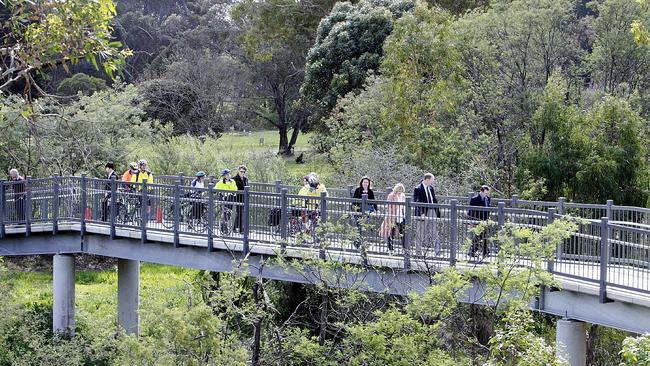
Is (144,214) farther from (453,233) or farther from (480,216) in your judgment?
(480,216)

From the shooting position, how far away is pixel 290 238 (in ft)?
71.6

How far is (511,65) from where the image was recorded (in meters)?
35.6

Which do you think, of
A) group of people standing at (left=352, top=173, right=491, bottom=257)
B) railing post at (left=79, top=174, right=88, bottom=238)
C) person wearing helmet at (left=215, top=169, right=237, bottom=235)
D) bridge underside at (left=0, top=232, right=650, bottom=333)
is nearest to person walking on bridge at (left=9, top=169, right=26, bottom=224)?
bridge underside at (left=0, top=232, right=650, bottom=333)

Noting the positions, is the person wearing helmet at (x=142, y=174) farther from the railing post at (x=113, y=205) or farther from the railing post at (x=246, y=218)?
the railing post at (x=246, y=218)

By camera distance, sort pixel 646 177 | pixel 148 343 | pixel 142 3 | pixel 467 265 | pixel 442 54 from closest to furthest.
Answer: pixel 148 343 → pixel 467 265 → pixel 646 177 → pixel 442 54 → pixel 142 3

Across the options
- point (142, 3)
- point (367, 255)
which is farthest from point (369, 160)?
point (142, 3)

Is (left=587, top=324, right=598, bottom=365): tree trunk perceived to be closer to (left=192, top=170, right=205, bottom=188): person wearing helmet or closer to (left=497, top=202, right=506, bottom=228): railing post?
(left=497, top=202, right=506, bottom=228): railing post

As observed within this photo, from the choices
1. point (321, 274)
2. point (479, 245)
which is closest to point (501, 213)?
point (479, 245)

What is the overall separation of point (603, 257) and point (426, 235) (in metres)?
3.67

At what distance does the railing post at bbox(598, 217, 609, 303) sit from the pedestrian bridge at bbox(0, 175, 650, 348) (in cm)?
2

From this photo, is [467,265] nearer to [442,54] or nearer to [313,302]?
[313,302]

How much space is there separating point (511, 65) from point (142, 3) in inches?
2016

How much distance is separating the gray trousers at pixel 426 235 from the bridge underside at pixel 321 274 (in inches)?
18.9

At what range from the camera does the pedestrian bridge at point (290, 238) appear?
58.3 ft
